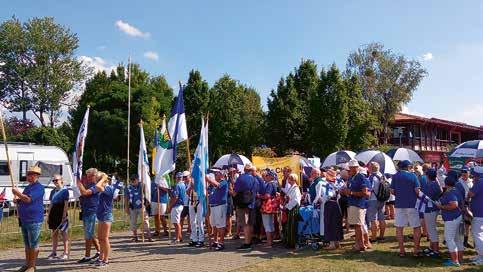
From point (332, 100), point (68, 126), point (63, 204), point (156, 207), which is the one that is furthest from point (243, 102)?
point (63, 204)

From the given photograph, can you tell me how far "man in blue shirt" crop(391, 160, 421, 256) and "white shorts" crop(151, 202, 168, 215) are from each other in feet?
21.2

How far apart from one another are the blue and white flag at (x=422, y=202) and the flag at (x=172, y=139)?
5508 mm

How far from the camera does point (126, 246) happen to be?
40.2 ft

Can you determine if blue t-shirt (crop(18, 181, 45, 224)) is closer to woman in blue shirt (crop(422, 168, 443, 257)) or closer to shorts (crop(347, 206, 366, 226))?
shorts (crop(347, 206, 366, 226))

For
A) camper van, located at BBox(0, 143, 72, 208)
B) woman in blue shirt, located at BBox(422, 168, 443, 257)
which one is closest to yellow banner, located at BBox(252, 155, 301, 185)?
woman in blue shirt, located at BBox(422, 168, 443, 257)

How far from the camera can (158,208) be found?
13195 millimetres

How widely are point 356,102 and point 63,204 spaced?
29172mm

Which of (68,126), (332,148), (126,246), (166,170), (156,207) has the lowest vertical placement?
(126,246)

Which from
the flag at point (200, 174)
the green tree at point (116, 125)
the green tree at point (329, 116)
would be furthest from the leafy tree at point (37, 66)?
the flag at point (200, 174)

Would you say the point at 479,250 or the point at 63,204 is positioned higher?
the point at 63,204

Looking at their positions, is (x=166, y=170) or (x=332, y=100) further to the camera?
(x=332, y=100)

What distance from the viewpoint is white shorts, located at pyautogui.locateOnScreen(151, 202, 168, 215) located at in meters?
13.5

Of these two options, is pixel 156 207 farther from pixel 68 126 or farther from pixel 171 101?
pixel 68 126

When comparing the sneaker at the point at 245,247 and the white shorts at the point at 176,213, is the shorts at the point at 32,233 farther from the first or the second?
the sneaker at the point at 245,247
